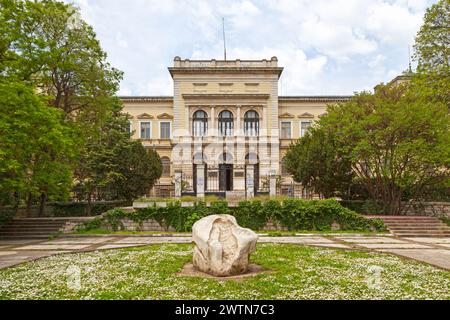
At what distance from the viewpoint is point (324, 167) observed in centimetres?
2627

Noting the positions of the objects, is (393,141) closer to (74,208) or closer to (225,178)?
(225,178)

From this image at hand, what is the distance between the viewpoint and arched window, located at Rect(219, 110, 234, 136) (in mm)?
44062

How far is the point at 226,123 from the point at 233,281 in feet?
123

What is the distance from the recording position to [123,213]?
20875 mm

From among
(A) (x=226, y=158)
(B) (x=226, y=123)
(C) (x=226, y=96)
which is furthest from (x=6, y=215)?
(C) (x=226, y=96)

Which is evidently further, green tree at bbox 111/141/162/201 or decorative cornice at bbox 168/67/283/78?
decorative cornice at bbox 168/67/283/78

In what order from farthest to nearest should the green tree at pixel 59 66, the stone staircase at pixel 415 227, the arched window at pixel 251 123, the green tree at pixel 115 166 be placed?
the arched window at pixel 251 123 → the green tree at pixel 115 166 → the stone staircase at pixel 415 227 → the green tree at pixel 59 66

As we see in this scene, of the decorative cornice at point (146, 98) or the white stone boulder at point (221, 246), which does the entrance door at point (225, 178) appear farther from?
the white stone boulder at point (221, 246)

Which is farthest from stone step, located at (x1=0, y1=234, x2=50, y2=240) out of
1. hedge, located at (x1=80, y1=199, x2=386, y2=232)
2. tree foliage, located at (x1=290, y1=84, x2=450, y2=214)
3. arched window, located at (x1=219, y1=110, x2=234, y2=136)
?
arched window, located at (x1=219, y1=110, x2=234, y2=136)

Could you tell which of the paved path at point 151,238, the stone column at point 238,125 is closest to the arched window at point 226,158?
the stone column at point 238,125

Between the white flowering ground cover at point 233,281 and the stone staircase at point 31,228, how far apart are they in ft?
30.0

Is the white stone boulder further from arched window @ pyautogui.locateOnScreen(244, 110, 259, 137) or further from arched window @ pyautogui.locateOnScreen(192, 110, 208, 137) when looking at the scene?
arched window @ pyautogui.locateOnScreen(244, 110, 259, 137)

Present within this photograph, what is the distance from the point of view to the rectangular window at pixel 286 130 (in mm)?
47906

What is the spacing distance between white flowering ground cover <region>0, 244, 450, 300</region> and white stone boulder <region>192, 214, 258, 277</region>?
580mm
